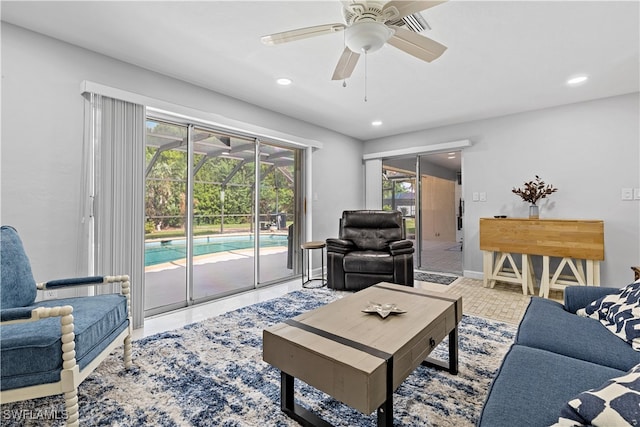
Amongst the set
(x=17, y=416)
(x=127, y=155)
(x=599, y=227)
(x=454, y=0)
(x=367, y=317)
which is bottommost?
(x=17, y=416)

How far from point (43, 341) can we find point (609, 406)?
206 cm

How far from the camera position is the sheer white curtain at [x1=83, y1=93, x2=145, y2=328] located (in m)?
2.51

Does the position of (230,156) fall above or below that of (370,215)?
above

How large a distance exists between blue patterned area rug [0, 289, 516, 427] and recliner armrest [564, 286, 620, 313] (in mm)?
600

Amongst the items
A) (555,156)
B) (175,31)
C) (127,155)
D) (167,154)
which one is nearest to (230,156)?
(167,154)

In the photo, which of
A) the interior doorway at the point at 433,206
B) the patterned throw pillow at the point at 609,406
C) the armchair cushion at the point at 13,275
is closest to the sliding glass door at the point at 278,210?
the interior doorway at the point at 433,206

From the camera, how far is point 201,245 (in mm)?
3742

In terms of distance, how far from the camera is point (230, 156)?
12.9 feet

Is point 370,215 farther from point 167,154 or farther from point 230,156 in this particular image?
point 167,154

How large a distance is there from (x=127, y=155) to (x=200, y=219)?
1.10 m

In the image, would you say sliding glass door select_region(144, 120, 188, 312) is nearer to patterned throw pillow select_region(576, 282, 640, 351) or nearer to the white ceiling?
the white ceiling

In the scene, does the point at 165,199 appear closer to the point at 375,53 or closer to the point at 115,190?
A: the point at 115,190

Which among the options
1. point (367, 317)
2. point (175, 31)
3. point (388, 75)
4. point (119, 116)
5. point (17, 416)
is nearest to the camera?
point (17, 416)

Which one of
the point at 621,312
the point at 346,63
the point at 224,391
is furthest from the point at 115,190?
the point at 621,312
